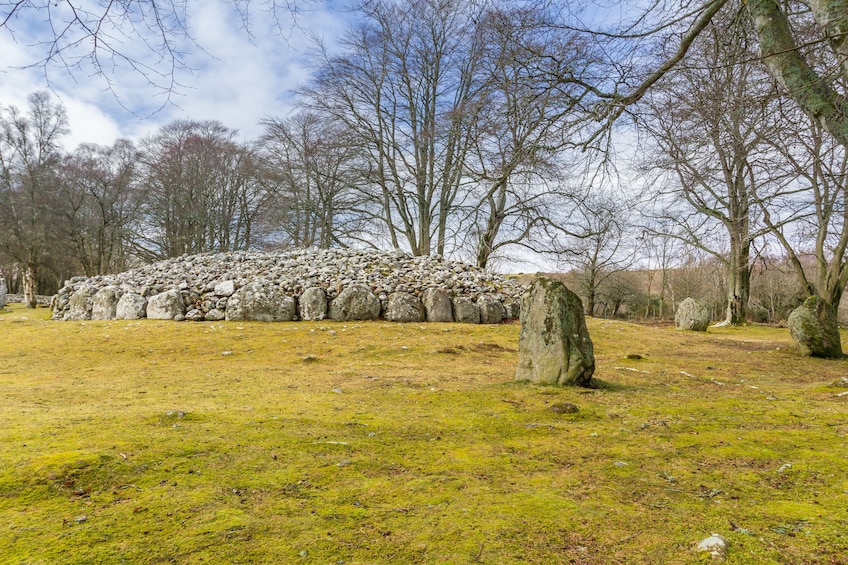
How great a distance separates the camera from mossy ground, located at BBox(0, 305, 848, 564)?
2070 mm

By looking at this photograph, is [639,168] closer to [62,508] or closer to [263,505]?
[263,505]

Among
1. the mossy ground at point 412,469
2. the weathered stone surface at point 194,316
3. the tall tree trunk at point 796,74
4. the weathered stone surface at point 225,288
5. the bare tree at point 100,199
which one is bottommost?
the mossy ground at point 412,469

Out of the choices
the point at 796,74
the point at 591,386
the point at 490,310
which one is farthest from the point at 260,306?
the point at 796,74

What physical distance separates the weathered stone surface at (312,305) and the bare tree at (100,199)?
66.7 ft

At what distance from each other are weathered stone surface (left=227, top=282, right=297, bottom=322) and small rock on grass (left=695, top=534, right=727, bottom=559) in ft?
36.0

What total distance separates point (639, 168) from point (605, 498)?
185 inches

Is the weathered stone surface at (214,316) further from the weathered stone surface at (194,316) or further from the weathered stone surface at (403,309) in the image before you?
the weathered stone surface at (403,309)

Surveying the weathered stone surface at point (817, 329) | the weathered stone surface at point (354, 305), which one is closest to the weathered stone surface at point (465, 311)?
the weathered stone surface at point (354, 305)

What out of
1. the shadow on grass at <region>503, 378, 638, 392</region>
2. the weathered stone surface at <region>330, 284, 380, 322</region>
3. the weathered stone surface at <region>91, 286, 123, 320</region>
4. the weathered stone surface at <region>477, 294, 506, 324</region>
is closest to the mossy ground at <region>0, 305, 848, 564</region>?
the shadow on grass at <region>503, 378, 638, 392</region>

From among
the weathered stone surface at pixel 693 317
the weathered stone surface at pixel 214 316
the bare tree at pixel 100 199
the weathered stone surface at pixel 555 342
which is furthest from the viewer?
the bare tree at pixel 100 199

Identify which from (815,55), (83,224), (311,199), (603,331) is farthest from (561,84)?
(83,224)

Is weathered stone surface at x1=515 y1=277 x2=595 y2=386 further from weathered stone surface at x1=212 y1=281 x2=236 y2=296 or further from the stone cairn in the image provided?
weathered stone surface at x1=212 y1=281 x2=236 y2=296

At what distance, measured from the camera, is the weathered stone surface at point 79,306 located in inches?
496

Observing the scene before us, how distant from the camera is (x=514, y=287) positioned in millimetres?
15930
